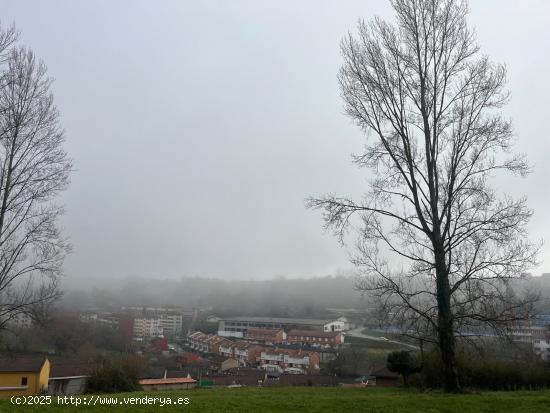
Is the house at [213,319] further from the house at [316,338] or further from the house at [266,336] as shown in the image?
the house at [316,338]

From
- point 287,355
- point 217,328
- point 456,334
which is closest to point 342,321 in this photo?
point 287,355

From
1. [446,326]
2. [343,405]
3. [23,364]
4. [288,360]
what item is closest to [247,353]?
[288,360]

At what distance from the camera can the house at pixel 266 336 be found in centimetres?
4756

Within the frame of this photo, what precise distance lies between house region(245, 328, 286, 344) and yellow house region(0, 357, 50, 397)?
26272mm

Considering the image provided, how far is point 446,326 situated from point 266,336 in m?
41.6

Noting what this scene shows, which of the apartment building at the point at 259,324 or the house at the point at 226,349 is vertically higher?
the apartment building at the point at 259,324

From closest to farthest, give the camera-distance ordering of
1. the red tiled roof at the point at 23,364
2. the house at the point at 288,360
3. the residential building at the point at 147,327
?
the red tiled roof at the point at 23,364 → the house at the point at 288,360 → the residential building at the point at 147,327

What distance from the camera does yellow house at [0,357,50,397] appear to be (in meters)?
24.1

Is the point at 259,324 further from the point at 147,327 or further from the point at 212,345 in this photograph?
the point at 147,327

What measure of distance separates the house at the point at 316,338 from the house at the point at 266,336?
111cm

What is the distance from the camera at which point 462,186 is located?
11.4 m

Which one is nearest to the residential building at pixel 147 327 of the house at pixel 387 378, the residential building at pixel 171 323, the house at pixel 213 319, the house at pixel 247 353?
the residential building at pixel 171 323

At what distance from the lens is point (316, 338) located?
42.4 m

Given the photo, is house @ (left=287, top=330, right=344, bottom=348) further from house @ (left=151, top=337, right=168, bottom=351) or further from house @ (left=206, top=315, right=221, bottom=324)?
house @ (left=206, top=315, right=221, bottom=324)
